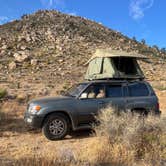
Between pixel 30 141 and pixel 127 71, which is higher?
pixel 127 71

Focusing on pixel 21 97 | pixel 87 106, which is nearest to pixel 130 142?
pixel 87 106

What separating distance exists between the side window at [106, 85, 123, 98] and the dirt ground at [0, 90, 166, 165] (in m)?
1.52

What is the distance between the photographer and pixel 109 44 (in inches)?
1821

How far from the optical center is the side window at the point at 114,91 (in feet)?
36.3

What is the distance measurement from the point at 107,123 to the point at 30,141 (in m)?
2.71

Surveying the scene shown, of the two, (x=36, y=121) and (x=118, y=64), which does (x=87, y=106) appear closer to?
(x=36, y=121)

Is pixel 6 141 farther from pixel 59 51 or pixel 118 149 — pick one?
pixel 59 51

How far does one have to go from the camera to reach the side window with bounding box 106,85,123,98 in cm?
1106

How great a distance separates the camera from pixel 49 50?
40.0 metres

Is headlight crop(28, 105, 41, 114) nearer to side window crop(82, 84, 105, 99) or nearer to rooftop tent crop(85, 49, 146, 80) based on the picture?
side window crop(82, 84, 105, 99)

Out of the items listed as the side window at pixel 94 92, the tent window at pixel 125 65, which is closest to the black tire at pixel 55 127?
the side window at pixel 94 92

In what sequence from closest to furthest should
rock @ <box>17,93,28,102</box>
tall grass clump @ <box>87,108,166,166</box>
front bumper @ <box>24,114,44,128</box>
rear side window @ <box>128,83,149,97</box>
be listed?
tall grass clump @ <box>87,108,166,166</box> < front bumper @ <box>24,114,44,128</box> < rear side window @ <box>128,83,149,97</box> < rock @ <box>17,93,28,102</box>

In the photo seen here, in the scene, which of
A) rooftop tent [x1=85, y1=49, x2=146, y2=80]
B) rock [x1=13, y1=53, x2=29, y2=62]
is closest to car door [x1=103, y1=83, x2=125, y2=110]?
rooftop tent [x1=85, y1=49, x2=146, y2=80]

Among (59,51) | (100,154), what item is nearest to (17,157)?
(100,154)
